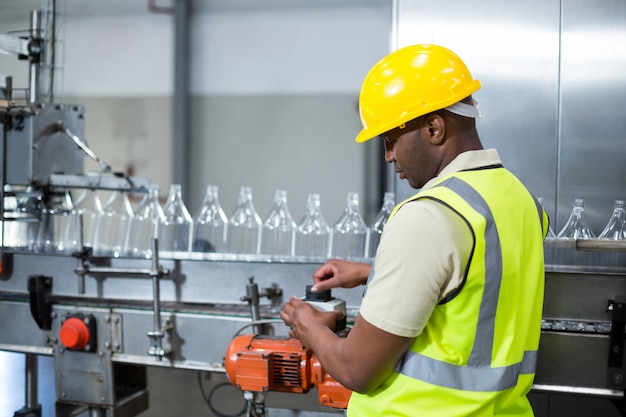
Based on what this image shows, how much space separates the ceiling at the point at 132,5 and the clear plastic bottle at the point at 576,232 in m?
3.02

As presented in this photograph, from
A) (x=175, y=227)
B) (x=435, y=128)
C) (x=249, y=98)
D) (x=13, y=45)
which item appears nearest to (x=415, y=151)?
(x=435, y=128)

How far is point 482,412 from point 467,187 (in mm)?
344

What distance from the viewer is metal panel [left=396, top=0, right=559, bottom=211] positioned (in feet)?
6.49

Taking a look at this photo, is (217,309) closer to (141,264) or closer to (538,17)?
(141,264)

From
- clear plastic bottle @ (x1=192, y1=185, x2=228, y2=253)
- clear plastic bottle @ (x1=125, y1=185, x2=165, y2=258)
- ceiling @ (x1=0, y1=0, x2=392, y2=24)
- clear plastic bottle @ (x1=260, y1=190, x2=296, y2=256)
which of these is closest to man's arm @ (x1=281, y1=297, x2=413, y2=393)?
clear plastic bottle @ (x1=260, y1=190, x2=296, y2=256)

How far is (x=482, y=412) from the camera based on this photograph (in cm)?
95

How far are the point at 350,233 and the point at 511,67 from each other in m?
0.74

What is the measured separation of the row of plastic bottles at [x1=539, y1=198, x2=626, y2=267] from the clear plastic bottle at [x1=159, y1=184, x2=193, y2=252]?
117 centimetres

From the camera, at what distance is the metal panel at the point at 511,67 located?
77.9 inches

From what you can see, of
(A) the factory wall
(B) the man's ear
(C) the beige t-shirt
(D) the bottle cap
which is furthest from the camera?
(A) the factory wall

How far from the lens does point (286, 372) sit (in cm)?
137

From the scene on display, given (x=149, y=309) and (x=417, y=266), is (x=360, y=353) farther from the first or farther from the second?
(x=149, y=309)

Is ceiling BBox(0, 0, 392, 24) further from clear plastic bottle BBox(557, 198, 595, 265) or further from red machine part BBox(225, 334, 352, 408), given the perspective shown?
red machine part BBox(225, 334, 352, 408)

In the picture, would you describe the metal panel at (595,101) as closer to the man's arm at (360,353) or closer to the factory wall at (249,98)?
the man's arm at (360,353)
